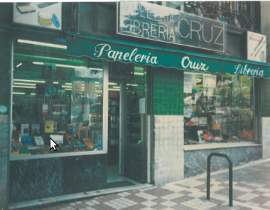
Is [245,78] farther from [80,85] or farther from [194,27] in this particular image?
[80,85]

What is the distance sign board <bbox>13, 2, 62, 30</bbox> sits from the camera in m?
5.77

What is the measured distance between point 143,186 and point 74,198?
65.8 inches

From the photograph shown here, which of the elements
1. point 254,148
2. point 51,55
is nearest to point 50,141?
point 51,55

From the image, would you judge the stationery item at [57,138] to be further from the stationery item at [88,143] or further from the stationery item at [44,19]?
the stationery item at [44,19]

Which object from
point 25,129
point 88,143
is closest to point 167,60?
point 88,143

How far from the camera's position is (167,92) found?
8047 mm

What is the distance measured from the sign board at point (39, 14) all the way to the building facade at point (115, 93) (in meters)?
0.02

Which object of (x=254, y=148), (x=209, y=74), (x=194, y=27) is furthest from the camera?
(x=254, y=148)

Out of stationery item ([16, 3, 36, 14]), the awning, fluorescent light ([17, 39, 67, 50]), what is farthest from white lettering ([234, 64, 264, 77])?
stationery item ([16, 3, 36, 14])

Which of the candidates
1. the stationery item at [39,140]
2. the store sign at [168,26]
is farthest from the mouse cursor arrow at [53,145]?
the store sign at [168,26]

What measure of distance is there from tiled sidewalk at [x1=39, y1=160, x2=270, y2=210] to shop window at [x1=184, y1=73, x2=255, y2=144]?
59.0 inches

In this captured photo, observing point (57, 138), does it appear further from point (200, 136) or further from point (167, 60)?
point (200, 136)

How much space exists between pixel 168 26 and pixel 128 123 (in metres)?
2.47

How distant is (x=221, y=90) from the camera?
32.1ft
